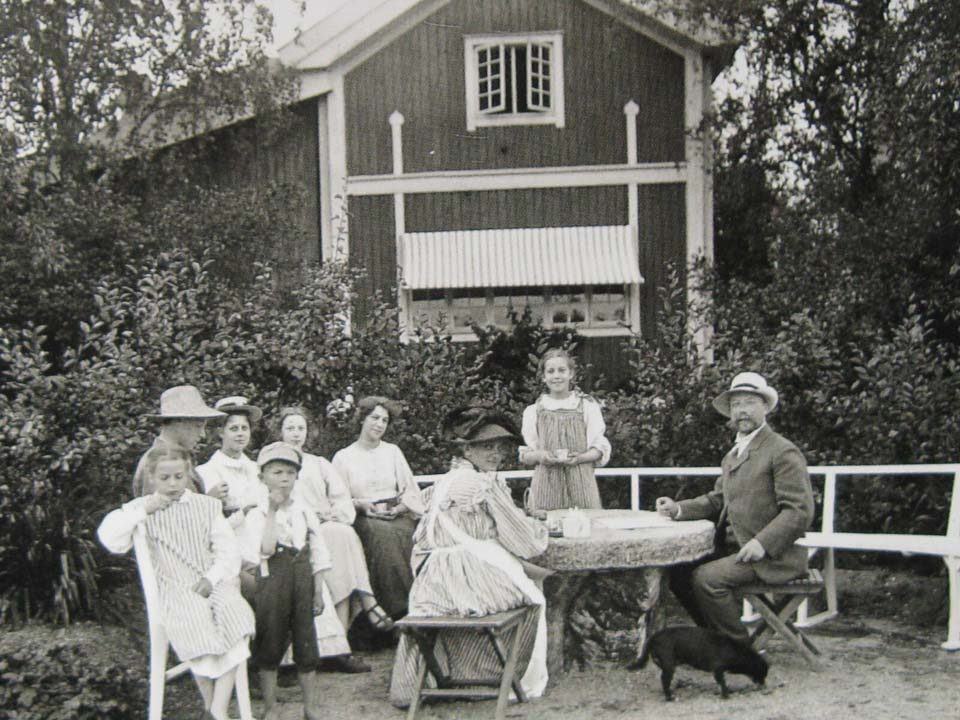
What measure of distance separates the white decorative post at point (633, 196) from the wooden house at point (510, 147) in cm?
2

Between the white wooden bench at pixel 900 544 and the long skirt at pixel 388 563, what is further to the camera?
the long skirt at pixel 388 563

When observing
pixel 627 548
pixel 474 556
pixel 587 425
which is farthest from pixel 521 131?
pixel 474 556

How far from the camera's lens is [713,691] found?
5.91 metres

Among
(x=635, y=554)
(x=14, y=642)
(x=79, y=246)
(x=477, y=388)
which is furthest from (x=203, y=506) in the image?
(x=79, y=246)

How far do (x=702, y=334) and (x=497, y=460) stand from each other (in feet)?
31.4

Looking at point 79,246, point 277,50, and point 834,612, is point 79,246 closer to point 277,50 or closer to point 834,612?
point 277,50

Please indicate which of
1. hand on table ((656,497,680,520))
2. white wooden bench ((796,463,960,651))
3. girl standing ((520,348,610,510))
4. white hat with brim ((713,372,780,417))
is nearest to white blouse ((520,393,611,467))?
girl standing ((520,348,610,510))

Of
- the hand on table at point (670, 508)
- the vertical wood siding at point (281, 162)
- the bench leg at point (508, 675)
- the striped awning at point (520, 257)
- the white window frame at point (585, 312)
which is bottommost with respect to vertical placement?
the bench leg at point (508, 675)

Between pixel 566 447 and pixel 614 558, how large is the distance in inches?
55.3

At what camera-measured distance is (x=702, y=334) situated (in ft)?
48.6

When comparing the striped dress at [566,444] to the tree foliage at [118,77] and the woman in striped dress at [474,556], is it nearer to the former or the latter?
the woman in striped dress at [474,556]

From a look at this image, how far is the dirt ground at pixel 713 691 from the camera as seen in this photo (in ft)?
18.2

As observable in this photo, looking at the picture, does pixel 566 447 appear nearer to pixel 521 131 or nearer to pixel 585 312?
pixel 585 312

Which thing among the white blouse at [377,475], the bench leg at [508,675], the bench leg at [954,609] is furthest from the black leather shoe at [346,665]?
the bench leg at [954,609]
